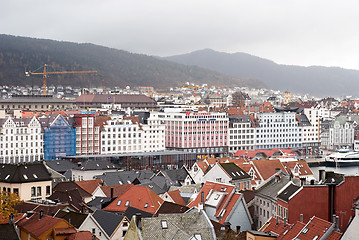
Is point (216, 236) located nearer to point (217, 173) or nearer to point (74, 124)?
point (217, 173)

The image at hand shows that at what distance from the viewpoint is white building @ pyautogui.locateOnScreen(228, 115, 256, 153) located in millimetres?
102625

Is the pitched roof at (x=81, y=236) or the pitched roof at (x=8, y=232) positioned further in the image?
the pitched roof at (x=81, y=236)

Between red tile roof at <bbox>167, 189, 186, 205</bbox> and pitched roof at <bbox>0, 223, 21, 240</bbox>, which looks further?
red tile roof at <bbox>167, 189, 186, 205</bbox>

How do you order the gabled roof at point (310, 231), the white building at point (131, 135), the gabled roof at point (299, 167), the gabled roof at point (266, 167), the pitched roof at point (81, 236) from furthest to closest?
the white building at point (131, 135), the gabled roof at point (299, 167), the gabled roof at point (266, 167), the pitched roof at point (81, 236), the gabled roof at point (310, 231)

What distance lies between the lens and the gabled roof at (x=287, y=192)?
29239mm

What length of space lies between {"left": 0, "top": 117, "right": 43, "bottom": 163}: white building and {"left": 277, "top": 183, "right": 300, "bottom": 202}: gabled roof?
51.2 metres

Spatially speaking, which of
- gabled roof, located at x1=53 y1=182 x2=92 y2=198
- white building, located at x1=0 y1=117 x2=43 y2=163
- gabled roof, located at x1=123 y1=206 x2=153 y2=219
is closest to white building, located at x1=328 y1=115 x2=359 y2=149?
white building, located at x1=0 y1=117 x2=43 y2=163

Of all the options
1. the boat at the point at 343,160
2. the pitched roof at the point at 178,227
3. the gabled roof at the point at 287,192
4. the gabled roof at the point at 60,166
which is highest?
the gabled roof at the point at 287,192

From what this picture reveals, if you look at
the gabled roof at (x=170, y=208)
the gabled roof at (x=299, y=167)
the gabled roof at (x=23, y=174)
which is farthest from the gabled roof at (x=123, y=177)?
the gabled roof at (x=170, y=208)

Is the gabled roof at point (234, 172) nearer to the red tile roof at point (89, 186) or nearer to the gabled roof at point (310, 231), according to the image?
the red tile roof at point (89, 186)

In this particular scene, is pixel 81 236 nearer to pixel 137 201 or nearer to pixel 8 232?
pixel 8 232

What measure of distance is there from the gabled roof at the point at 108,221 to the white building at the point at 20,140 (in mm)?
48829

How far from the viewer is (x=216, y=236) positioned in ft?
85.7

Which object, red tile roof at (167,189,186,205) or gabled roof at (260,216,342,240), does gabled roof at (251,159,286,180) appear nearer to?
red tile roof at (167,189,186,205)
